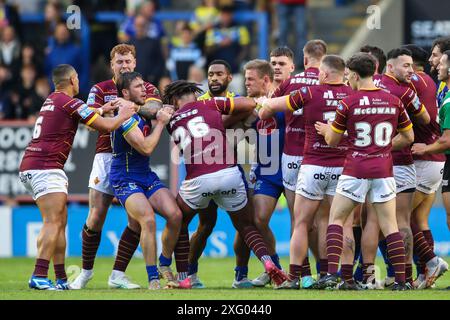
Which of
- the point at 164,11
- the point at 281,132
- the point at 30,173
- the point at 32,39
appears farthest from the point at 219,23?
the point at 30,173

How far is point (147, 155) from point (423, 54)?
3.46m

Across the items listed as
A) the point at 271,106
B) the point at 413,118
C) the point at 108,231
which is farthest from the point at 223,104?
the point at 108,231

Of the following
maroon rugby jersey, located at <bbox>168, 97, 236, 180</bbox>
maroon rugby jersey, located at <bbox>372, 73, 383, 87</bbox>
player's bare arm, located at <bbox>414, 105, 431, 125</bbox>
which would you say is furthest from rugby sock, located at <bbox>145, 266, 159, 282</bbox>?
player's bare arm, located at <bbox>414, 105, 431, 125</bbox>

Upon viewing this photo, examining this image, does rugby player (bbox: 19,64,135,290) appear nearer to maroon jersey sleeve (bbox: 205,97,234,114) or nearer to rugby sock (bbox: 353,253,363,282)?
maroon jersey sleeve (bbox: 205,97,234,114)

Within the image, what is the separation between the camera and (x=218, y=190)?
40.1ft

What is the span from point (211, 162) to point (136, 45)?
7.82m

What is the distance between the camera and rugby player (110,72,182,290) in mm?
12031

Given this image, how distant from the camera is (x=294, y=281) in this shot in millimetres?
12055

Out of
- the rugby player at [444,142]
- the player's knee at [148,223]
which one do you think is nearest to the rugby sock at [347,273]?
the rugby player at [444,142]

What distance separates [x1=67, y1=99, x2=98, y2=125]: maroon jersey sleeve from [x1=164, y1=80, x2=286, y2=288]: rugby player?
0.95m

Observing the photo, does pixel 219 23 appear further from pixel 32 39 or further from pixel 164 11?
pixel 32 39

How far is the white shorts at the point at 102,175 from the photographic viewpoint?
42.5 feet

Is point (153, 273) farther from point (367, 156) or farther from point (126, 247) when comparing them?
point (367, 156)

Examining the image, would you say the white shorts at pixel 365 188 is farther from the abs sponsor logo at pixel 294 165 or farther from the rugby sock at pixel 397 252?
the abs sponsor logo at pixel 294 165
